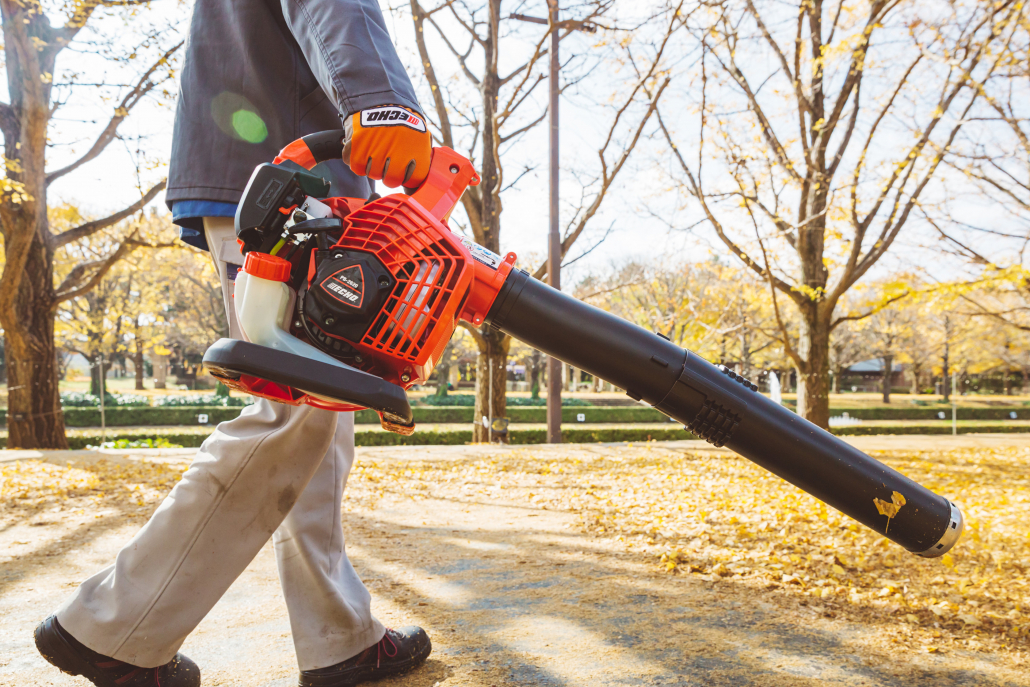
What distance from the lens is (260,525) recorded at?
1360mm

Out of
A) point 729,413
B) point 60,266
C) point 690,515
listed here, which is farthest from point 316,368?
point 60,266

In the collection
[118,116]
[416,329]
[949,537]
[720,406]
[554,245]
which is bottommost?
[949,537]

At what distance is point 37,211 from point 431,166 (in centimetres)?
911

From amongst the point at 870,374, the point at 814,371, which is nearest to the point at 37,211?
the point at 814,371

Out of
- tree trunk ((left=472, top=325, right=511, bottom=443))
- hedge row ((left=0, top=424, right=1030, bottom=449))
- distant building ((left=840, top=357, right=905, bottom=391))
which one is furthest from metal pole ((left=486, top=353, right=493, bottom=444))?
distant building ((left=840, top=357, right=905, bottom=391))

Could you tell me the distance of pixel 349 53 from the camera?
1237 millimetres

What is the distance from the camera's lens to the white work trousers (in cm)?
127

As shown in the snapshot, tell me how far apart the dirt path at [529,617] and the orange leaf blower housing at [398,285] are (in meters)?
0.90

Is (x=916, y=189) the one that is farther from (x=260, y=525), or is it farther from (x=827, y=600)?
(x=260, y=525)

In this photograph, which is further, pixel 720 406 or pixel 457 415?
pixel 457 415

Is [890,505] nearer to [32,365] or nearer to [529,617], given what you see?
[529,617]

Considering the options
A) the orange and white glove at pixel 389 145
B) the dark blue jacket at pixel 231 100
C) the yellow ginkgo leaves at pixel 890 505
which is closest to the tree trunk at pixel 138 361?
the dark blue jacket at pixel 231 100

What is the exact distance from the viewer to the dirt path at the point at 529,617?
160 cm

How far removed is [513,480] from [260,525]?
3.66m
